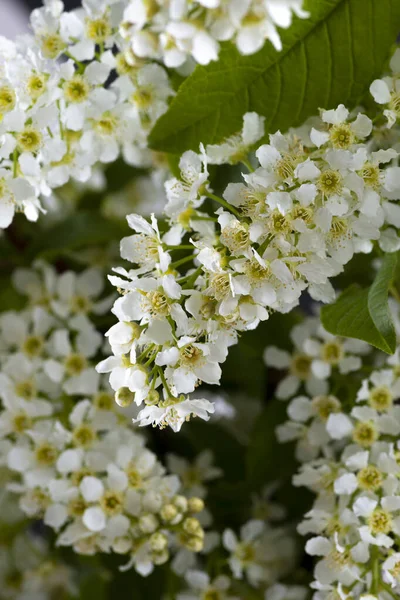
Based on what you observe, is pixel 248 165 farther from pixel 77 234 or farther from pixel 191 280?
pixel 77 234

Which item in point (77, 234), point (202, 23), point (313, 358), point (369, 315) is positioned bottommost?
point (313, 358)

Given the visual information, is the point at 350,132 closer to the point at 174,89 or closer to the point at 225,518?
the point at 174,89

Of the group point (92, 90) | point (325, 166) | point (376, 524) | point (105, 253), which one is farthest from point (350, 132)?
point (105, 253)

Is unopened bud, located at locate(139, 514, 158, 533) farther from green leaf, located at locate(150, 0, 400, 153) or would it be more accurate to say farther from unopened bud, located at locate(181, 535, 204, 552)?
green leaf, located at locate(150, 0, 400, 153)

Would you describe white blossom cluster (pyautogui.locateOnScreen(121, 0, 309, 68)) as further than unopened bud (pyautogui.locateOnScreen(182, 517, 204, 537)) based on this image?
No

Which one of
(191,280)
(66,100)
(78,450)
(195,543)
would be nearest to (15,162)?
(66,100)

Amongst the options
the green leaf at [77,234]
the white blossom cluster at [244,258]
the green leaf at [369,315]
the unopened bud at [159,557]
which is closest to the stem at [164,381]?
the white blossom cluster at [244,258]

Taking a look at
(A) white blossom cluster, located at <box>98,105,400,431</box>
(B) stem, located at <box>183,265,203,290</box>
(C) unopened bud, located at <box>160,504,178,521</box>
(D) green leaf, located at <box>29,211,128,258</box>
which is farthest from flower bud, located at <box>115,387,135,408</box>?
(D) green leaf, located at <box>29,211,128,258</box>
